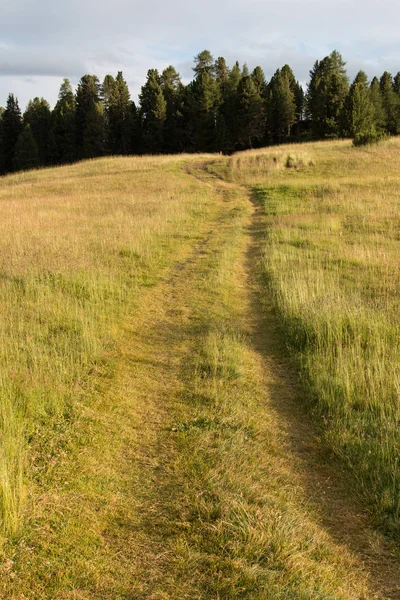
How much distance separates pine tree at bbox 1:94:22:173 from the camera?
66.2 meters

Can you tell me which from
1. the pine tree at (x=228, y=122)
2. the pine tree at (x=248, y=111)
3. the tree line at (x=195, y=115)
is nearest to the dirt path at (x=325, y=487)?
the tree line at (x=195, y=115)

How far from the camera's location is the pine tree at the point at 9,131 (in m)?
66.2

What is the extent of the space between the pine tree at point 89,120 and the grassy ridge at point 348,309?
144 ft

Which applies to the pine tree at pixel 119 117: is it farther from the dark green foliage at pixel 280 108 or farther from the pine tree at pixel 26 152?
the dark green foliage at pixel 280 108

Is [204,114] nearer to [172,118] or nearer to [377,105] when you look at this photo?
[172,118]

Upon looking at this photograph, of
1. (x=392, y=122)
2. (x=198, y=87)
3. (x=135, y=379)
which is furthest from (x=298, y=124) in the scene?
(x=135, y=379)

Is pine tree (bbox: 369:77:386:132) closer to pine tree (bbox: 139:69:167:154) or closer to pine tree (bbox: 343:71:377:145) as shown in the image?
pine tree (bbox: 343:71:377:145)

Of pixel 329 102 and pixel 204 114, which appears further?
pixel 204 114

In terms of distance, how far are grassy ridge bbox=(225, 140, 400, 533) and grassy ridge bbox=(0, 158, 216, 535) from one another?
268 centimetres

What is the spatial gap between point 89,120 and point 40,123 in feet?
47.9

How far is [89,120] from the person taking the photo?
57875 millimetres

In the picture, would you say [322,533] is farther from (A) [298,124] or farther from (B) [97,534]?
(A) [298,124]

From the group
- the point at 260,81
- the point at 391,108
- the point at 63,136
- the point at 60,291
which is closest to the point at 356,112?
the point at 391,108

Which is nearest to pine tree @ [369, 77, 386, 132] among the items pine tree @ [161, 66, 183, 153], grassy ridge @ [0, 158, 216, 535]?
pine tree @ [161, 66, 183, 153]
